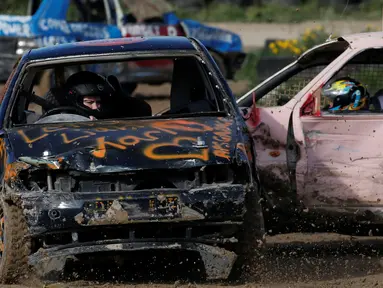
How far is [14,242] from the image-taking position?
619 centimetres

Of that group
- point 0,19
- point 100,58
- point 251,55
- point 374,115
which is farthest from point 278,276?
point 251,55

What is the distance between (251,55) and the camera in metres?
20.2

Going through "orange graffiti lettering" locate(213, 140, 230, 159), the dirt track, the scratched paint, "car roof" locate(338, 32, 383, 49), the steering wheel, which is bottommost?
the dirt track

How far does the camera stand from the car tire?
618cm

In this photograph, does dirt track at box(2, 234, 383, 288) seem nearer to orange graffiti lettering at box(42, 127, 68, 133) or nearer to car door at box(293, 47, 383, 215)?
car door at box(293, 47, 383, 215)

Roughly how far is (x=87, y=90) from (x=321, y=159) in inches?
70.6

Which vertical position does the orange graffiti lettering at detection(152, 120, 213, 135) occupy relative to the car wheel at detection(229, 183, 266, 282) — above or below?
above

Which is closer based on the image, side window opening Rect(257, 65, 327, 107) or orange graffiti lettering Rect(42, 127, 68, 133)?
orange graffiti lettering Rect(42, 127, 68, 133)

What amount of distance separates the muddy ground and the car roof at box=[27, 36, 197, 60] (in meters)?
1.59

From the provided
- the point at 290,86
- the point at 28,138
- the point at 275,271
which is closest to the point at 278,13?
the point at 290,86

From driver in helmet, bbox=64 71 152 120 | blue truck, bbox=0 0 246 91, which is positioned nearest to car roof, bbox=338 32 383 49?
driver in helmet, bbox=64 71 152 120

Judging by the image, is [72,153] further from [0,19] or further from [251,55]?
[251,55]

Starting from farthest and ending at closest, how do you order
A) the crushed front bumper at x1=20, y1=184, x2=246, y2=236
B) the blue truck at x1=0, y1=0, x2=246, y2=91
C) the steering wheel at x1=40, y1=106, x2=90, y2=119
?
the blue truck at x1=0, y1=0, x2=246, y2=91
the steering wheel at x1=40, y1=106, x2=90, y2=119
the crushed front bumper at x1=20, y1=184, x2=246, y2=236

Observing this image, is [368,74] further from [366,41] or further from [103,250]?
[103,250]
